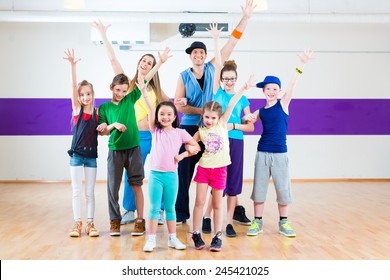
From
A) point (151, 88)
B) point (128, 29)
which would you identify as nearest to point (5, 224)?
point (151, 88)

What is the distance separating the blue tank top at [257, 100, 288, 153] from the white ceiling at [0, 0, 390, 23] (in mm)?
3429

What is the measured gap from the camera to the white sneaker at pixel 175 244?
3395 millimetres

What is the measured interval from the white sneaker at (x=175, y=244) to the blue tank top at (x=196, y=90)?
1033 millimetres

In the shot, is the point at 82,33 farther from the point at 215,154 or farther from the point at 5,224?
the point at 215,154

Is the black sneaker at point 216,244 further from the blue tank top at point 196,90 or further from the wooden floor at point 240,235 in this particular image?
the blue tank top at point 196,90

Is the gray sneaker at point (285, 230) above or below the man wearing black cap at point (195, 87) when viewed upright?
below

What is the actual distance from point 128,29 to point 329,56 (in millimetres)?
3168

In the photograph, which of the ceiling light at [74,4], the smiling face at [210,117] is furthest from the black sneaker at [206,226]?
the ceiling light at [74,4]

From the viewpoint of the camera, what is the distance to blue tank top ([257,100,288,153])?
3.90m

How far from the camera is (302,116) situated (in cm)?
805

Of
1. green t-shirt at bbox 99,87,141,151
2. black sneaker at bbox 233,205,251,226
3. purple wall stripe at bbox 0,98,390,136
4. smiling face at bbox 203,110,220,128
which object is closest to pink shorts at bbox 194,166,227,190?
smiling face at bbox 203,110,220,128

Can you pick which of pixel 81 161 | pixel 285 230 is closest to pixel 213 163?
pixel 285 230

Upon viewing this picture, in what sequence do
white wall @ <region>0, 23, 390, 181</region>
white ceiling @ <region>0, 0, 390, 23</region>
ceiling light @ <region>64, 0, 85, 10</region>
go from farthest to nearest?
white wall @ <region>0, 23, 390, 181</region>, ceiling light @ <region>64, 0, 85, 10</region>, white ceiling @ <region>0, 0, 390, 23</region>

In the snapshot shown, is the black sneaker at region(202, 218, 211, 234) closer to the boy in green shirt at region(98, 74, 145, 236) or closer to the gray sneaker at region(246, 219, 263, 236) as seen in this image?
the gray sneaker at region(246, 219, 263, 236)
